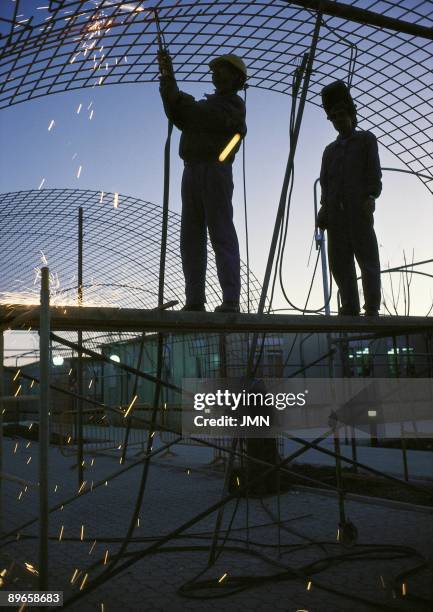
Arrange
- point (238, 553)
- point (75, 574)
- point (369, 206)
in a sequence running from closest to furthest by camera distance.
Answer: point (75, 574)
point (369, 206)
point (238, 553)

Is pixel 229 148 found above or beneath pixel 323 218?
above

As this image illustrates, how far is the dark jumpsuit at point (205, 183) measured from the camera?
462 centimetres

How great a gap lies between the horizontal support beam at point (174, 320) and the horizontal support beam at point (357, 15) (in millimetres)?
2559

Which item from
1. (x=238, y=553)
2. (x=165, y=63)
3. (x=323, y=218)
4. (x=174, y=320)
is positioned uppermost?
(x=165, y=63)

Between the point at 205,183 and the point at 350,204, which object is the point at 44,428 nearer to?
the point at 205,183

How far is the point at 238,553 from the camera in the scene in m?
6.06

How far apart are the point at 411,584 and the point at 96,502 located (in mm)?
5774

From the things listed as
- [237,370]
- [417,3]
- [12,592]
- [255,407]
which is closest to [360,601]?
[12,592]

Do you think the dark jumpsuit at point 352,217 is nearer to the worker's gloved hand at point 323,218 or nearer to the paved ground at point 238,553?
the worker's gloved hand at point 323,218

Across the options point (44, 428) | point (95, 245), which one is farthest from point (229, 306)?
point (95, 245)

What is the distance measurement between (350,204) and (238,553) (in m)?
3.87

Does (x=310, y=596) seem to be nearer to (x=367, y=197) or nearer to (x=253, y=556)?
(x=253, y=556)

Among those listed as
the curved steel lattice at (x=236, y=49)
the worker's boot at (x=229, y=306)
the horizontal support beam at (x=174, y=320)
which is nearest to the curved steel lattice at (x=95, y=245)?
the curved steel lattice at (x=236, y=49)

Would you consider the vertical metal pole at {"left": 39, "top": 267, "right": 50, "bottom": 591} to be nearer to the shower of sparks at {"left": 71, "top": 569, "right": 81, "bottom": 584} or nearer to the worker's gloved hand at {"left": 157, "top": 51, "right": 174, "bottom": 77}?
the worker's gloved hand at {"left": 157, "top": 51, "right": 174, "bottom": 77}
